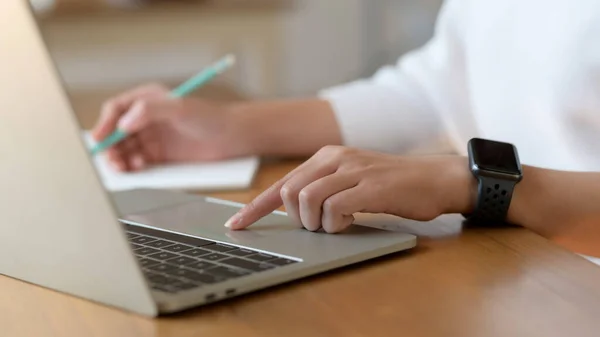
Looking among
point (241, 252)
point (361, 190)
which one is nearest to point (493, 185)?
point (361, 190)

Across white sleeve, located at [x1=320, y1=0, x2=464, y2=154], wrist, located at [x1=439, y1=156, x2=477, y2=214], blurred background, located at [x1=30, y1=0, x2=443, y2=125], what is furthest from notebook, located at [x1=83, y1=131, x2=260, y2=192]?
blurred background, located at [x1=30, y1=0, x2=443, y2=125]

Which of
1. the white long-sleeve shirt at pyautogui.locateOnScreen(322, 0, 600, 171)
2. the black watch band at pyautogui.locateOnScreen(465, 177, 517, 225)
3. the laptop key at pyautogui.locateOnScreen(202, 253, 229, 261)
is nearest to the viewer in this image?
the laptop key at pyautogui.locateOnScreen(202, 253, 229, 261)

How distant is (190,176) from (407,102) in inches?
13.4

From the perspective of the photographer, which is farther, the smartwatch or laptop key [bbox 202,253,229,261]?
the smartwatch

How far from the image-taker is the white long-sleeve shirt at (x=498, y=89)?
767 millimetres

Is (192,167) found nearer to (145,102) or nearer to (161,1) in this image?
(145,102)

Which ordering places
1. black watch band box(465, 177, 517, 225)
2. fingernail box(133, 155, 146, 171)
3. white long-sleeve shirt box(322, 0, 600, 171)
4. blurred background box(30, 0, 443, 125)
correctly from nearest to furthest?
black watch band box(465, 177, 517, 225), white long-sleeve shirt box(322, 0, 600, 171), fingernail box(133, 155, 146, 171), blurred background box(30, 0, 443, 125)

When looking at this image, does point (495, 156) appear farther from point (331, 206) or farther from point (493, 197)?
point (331, 206)

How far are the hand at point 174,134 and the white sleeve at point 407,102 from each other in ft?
0.52

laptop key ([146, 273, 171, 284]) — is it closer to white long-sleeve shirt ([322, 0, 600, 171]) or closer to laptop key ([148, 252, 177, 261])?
laptop key ([148, 252, 177, 261])

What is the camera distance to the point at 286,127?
989 millimetres

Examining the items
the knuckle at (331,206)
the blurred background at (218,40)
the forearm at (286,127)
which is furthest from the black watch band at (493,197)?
the blurred background at (218,40)

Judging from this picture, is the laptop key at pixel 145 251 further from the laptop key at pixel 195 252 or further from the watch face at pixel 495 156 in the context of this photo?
the watch face at pixel 495 156

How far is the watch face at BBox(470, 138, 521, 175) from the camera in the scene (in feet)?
2.03
